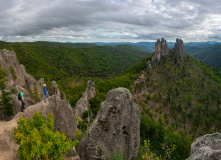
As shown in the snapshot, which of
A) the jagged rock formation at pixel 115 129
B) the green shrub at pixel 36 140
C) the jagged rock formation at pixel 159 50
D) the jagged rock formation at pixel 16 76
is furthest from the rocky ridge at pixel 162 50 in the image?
the green shrub at pixel 36 140

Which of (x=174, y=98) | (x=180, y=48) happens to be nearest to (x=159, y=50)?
(x=180, y=48)

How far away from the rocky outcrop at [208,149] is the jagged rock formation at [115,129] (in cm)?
628

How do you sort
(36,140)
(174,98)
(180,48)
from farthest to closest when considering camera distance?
(180,48)
(174,98)
(36,140)

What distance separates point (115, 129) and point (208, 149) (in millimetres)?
7426

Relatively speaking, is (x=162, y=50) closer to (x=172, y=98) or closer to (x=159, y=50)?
(x=159, y=50)

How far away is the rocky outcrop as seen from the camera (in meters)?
3.88

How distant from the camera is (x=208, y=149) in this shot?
13.3 feet

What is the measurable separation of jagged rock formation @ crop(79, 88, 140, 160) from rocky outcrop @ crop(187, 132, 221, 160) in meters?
6.28

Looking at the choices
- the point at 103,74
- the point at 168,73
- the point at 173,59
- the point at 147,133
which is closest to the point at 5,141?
the point at 147,133

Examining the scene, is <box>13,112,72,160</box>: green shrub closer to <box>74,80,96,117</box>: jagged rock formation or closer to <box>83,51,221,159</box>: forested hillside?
<box>74,80,96,117</box>: jagged rock formation

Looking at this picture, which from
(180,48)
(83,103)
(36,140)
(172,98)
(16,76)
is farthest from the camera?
(180,48)

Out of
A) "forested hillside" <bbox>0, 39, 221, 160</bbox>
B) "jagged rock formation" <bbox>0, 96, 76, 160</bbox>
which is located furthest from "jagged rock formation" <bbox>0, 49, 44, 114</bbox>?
"forested hillside" <bbox>0, 39, 221, 160</bbox>

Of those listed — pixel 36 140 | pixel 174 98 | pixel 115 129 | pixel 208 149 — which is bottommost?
pixel 174 98

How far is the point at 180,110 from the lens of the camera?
5938 centimetres
